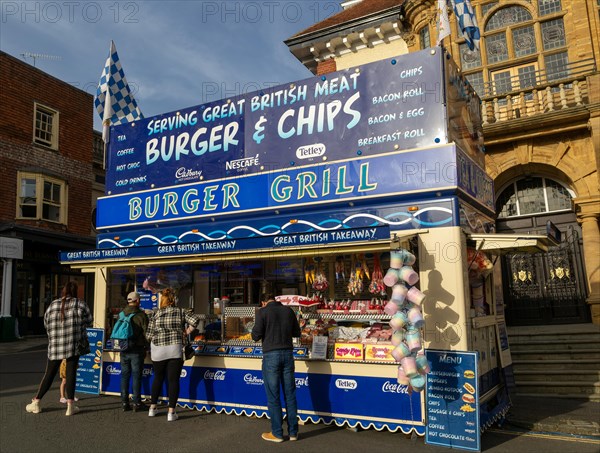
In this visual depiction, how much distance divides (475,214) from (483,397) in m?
2.37

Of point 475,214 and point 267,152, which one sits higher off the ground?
point 267,152

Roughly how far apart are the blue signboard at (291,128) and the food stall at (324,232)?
0.02 metres

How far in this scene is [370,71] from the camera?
6863 mm

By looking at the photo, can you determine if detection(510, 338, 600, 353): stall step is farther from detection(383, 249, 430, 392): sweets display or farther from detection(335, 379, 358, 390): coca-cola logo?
detection(383, 249, 430, 392): sweets display

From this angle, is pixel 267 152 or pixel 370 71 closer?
pixel 370 71

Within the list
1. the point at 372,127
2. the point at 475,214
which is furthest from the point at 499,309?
the point at 372,127

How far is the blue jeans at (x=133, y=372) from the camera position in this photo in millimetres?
7043

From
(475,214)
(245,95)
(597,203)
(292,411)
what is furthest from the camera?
(597,203)

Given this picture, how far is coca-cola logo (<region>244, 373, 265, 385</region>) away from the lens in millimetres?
6592

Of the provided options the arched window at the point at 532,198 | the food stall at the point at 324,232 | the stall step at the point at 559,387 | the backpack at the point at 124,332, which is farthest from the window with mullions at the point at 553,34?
the backpack at the point at 124,332

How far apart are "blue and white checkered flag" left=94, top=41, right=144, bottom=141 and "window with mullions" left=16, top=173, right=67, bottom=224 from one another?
11241 mm

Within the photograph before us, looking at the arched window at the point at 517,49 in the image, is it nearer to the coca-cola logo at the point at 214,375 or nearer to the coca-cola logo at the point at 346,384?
the coca-cola logo at the point at 346,384

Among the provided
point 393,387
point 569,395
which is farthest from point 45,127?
point 569,395

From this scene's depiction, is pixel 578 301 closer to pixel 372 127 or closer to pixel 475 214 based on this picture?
pixel 475 214
